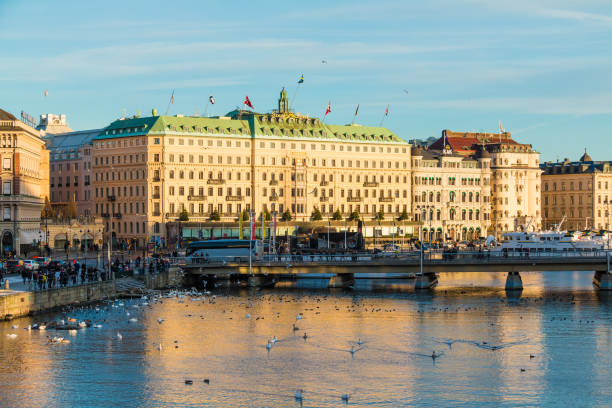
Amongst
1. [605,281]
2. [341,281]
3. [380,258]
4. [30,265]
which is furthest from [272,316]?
[605,281]

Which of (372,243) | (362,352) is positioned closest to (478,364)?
(362,352)

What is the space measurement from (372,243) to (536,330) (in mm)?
114097

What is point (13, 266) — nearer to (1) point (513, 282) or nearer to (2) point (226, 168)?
(1) point (513, 282)

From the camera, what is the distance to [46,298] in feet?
266

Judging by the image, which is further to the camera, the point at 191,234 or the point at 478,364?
the point at 191,234

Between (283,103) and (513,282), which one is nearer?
(513,282)

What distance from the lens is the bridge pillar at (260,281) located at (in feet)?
371

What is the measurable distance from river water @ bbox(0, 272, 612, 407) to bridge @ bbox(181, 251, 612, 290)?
9147 mm

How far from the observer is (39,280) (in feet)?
277

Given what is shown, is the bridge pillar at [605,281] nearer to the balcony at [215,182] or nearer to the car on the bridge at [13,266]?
the car on the bridge at [13,266]

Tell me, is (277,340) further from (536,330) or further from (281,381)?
(536,330)

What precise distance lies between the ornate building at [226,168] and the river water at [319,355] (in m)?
84.0

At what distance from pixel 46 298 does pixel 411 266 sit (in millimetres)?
38249

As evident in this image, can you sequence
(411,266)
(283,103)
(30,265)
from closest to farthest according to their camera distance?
(30,265), (411,266), (283,103)
